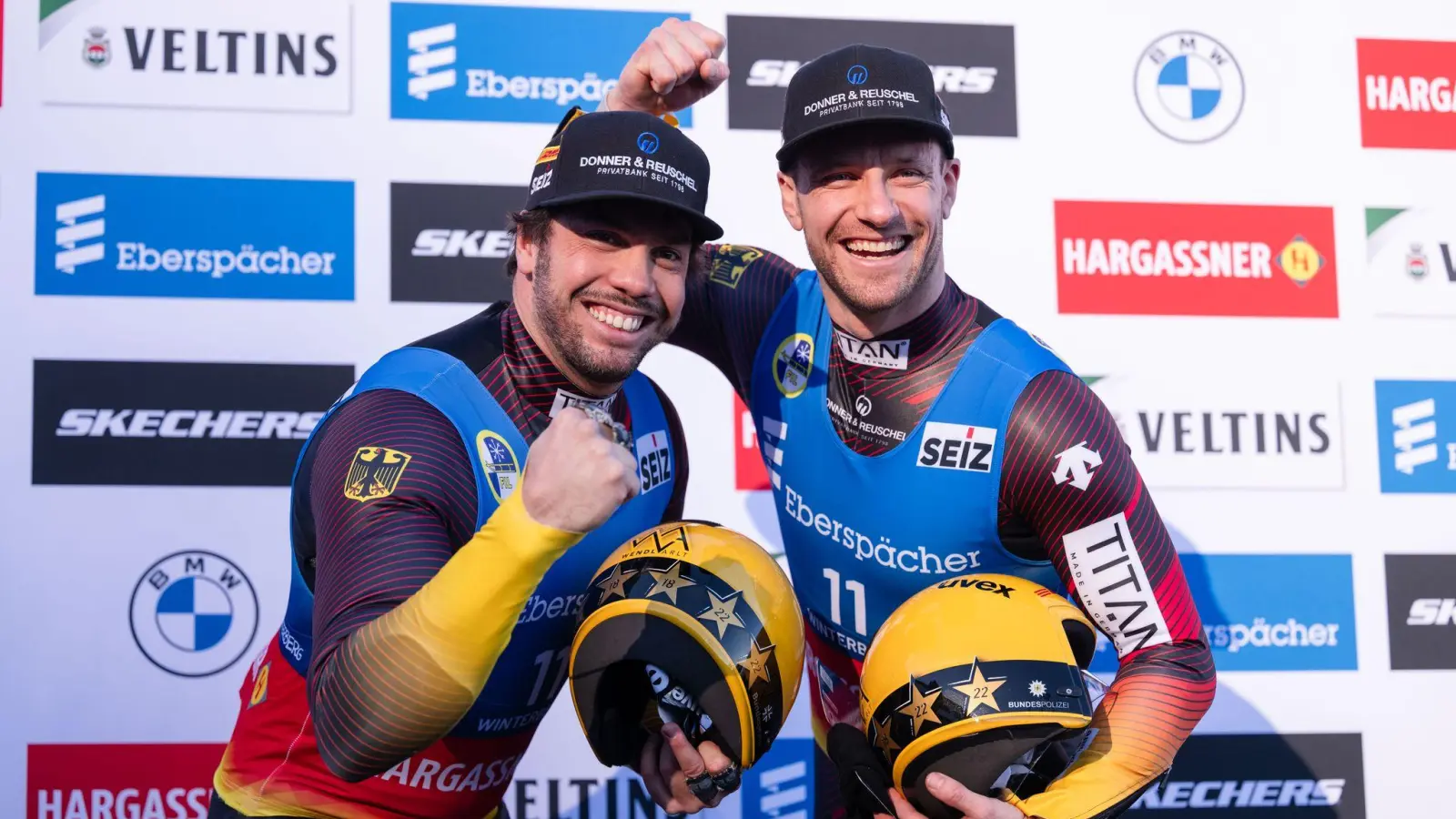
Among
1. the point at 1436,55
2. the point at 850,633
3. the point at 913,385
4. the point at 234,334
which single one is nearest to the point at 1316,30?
the point at 1436,55

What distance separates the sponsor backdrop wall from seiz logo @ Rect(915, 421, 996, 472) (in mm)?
1355

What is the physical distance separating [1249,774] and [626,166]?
3159mm

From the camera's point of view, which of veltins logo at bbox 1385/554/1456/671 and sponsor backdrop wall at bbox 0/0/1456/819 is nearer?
sponsor backdrop wall at bbox 0/0/1456/819

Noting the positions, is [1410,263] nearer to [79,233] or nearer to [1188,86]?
[1188,86]

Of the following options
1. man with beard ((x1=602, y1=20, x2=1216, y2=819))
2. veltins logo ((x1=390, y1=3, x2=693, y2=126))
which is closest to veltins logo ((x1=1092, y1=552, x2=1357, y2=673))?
man with beard ((x1=602, y1=20, x2=1216, y2=819))

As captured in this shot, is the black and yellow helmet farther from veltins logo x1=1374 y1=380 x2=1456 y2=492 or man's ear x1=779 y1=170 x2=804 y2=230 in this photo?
veltins logo x1=1374 y1=380 x2=1456 y2=492

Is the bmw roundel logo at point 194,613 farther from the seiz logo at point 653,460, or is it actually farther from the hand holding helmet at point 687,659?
the hand holding helmet at point 687,659

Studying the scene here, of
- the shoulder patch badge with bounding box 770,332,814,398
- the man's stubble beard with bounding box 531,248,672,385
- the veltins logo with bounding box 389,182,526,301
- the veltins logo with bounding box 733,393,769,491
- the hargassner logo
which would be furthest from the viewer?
the veltins logo with bounding box 733,393,769,491

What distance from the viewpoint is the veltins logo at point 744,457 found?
3.88 meters

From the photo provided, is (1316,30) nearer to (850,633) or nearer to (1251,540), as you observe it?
(1251,540)

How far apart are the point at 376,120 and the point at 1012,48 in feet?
7.03

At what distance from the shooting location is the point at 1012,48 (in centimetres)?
410

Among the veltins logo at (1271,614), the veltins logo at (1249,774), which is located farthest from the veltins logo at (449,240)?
the veltins logo at (1249,774)

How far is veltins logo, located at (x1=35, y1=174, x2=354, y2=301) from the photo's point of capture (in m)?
3.64
